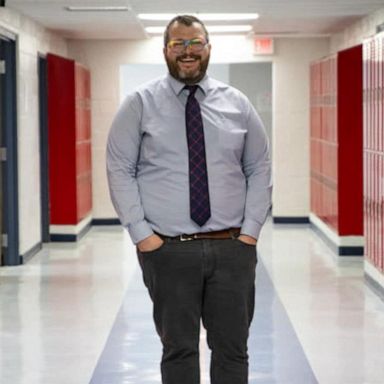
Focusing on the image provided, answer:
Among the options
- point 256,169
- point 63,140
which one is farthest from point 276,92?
point 256,169

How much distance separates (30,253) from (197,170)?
748cm

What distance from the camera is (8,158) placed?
33.3ft

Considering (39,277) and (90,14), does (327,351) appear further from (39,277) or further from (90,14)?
(90,14)

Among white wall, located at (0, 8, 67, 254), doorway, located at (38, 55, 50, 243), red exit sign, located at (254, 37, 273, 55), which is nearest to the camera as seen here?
white wall, located at (0, 8, 67, 254)

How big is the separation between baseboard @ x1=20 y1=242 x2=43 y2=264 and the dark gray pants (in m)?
6.81

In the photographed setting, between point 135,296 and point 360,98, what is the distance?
3.62 metres

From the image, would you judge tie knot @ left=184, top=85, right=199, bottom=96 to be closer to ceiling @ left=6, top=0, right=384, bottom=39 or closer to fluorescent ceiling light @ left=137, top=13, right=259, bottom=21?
ceiling @ left=6, top=0, right=384, bottom=39

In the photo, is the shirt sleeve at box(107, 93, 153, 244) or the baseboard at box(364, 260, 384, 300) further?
the baseboard at box(364, 260, 384, 300)

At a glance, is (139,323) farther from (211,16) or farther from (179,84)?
(211,16)

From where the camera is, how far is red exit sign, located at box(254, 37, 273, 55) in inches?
562

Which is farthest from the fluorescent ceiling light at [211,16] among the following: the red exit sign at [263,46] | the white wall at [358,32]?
the red exit sign at [263,46]

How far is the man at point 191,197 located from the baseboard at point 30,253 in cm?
684

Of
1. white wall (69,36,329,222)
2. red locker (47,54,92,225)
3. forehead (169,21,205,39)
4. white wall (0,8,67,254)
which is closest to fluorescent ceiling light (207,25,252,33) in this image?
white wall (69,36,329,222)

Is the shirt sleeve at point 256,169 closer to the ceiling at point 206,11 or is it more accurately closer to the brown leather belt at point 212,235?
the brown leather belt at point 212,235
